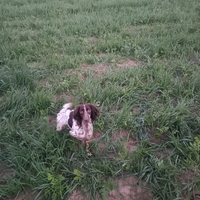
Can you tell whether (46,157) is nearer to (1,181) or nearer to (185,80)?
(1,181)

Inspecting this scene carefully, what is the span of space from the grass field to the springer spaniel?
0.20m

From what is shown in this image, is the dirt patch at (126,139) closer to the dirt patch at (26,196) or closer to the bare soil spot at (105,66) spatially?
the dirt patch at (26,196)

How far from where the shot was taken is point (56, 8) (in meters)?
6.24

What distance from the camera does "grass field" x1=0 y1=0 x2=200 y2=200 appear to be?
67.1 inches

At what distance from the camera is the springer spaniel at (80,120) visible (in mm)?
1570

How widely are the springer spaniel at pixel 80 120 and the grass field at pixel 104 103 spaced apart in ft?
0.66

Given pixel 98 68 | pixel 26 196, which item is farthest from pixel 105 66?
pixel 26 196

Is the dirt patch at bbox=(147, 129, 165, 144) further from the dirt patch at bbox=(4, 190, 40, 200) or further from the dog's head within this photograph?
the dirt patch at bbox=(4, 190, 40, 200)

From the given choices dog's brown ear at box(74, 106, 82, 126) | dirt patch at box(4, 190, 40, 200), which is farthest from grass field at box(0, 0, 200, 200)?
dog's brown ear at box(74, 106, 82, 126)

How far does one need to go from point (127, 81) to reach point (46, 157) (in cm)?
198

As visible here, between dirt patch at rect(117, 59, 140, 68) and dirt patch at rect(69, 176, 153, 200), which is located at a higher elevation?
dirt patch at rect(117, 59, 140, 68)

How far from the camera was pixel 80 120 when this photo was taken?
1.62m

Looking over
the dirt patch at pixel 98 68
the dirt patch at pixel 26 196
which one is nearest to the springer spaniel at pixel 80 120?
the dirt patch at pixel 26 196

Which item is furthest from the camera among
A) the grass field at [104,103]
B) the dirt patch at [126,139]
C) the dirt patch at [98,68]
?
the dirt patch at [98,68]
